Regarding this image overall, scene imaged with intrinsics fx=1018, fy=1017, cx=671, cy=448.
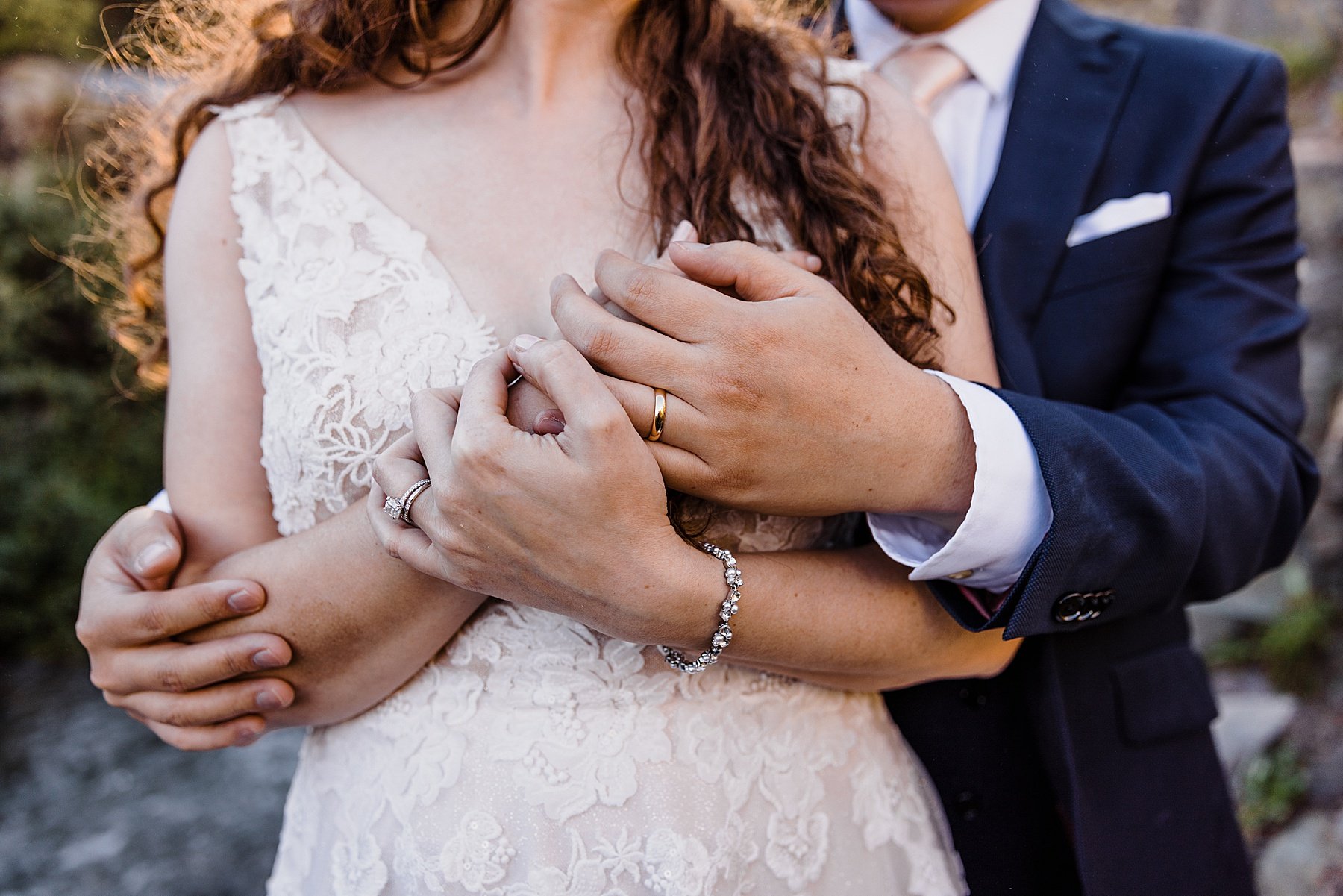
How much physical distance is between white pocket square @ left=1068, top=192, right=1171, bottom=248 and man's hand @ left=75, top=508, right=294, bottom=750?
1566mm

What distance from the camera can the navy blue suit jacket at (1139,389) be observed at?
1.78 meters

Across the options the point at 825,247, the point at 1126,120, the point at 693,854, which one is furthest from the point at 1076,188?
the point at 693,854

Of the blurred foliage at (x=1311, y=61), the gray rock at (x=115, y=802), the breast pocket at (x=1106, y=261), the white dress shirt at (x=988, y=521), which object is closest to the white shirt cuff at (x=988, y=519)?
the white dress shirt at (x=988, y=521)

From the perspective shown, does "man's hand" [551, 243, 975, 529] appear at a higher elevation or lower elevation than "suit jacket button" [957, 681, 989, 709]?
higher

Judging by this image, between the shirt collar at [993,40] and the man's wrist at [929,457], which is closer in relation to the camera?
the man's wrist at [929,457]

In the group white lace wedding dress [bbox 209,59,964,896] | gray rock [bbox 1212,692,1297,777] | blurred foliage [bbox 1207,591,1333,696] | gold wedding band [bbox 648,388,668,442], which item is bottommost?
gray rock [bbox 1212,692,1297,777]

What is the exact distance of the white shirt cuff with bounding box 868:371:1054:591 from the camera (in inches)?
55.2

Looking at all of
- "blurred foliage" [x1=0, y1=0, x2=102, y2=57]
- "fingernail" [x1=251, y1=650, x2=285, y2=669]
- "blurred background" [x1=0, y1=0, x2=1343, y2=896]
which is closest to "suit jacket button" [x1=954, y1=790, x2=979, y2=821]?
"fingernail" [x1=251, y1=650, x2=285, y2=669]

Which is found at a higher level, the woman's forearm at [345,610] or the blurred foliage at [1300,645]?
the woman's forearm at [345,610]

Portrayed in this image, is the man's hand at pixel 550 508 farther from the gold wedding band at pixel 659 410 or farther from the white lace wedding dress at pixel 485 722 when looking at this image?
the white lace wedding dress at pixel 485 722

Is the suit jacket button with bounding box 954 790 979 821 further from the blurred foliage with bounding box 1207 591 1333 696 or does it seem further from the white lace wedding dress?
the blurred foliage with bounding box 1207 591 1333 696

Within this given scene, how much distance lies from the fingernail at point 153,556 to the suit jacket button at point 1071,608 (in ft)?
4.33

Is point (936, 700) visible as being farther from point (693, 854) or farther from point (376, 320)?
point (376, 320)

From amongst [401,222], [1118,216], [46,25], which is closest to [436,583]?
[401,222]
